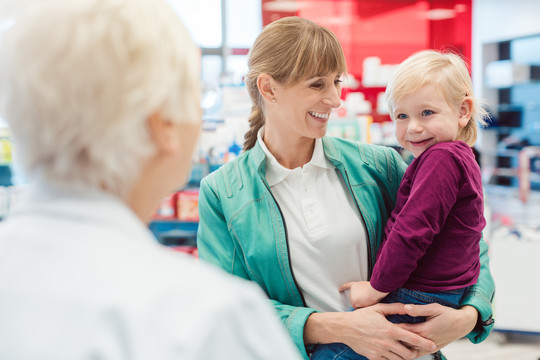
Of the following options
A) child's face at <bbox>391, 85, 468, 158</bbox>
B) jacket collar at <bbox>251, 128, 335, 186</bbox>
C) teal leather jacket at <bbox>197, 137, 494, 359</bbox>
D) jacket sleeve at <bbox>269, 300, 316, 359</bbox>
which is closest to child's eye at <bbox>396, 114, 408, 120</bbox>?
child's face at <bbox>391, 85, 468, 158</bbox>

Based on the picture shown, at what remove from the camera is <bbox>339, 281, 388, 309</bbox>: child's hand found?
1610 mm

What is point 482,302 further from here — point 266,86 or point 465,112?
point 266,86

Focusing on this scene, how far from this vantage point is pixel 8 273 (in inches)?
26.5

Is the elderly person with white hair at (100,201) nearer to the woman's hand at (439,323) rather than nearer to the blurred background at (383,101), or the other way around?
the blurred background at (383,101)

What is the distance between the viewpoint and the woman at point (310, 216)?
5.19 ft

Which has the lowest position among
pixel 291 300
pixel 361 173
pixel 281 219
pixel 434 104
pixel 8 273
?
pixel 291 300

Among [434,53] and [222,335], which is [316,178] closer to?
[434,53]

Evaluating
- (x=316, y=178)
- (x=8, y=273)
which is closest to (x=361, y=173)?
(x=316, y=178)

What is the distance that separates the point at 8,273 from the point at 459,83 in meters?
1.44

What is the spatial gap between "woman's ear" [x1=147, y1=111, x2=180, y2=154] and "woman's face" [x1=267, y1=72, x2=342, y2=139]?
941 millimetres

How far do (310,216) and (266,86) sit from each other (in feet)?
1.50

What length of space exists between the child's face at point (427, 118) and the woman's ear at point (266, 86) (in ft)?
1.33

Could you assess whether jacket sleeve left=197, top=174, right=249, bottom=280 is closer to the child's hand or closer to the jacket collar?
the jacket collar

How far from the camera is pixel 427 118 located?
1685mm
